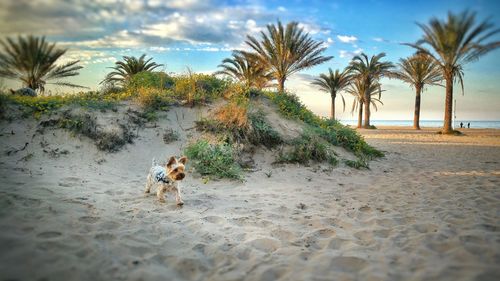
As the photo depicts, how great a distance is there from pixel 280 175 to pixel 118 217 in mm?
4208

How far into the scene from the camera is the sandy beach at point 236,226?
2648 mm

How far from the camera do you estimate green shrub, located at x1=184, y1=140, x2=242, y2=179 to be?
6664 millimetres

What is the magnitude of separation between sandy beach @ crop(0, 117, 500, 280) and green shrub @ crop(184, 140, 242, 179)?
1.07ft

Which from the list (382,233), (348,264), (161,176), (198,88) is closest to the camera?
(348,264)

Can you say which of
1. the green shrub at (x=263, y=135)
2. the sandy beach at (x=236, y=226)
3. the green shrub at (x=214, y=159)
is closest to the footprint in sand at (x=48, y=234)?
the sandy beach at (x=236, y=226)

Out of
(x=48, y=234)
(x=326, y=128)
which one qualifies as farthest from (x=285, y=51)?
(x=48, y=234)

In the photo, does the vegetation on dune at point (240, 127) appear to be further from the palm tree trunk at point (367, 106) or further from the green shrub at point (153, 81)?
the palm tree trunk at point (367, 106)

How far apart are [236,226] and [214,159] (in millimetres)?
3249

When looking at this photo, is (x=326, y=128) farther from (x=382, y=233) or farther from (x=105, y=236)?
(x=105, y=236)

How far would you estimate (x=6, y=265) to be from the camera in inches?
93.2

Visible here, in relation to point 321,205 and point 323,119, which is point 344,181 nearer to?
point 321,205

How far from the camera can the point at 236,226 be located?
3.85 m

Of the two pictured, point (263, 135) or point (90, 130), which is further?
point (263, 135)

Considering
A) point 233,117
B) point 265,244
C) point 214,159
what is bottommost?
point 265,244
